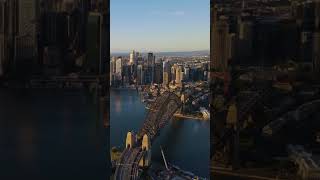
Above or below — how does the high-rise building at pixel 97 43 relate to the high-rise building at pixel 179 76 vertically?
above

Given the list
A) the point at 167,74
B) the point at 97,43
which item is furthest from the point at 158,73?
the point at 97,43

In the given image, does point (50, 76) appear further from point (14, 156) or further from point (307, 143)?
point (307, 143)

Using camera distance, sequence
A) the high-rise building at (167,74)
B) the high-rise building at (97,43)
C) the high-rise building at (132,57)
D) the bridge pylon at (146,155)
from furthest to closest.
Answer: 1. the high-rise building at (167,74)
2. the high-rise building at (132,57)
3. the bridge pylon at (146,155)
4. the high-rise building at (97,43)

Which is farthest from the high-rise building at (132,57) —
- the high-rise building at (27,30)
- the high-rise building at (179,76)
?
the high-rise building at (27,30)

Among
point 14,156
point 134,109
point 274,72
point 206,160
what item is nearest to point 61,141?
point 14,156

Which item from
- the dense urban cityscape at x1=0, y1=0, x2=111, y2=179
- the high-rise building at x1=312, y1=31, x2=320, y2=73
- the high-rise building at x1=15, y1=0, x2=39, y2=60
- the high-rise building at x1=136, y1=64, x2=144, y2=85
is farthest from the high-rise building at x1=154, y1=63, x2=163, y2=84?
the high-rise building at x1=312, y1=31, x2=320, y2=73

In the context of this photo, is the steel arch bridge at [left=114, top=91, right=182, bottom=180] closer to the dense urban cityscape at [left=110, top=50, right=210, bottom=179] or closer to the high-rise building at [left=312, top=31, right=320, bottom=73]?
the dense urban cityscape at [left=110, top=50, right=210, bottom=179]

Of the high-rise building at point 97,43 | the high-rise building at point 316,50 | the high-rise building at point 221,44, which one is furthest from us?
the high-rise building at point 97,43

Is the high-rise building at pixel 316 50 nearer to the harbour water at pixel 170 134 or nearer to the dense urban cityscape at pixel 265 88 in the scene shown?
the dense urban cityscape at pixel 265 88
